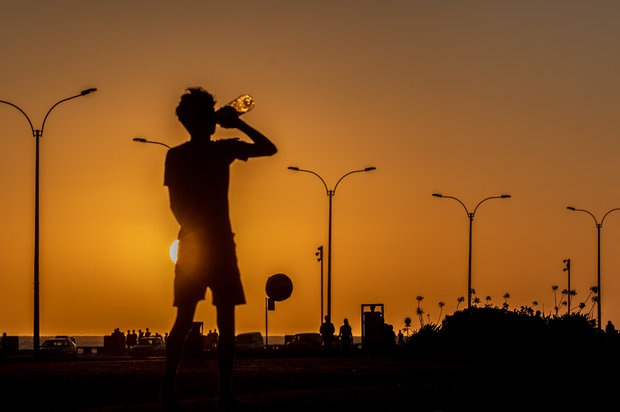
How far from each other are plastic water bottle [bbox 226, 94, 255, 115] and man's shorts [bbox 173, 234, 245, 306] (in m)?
1.13

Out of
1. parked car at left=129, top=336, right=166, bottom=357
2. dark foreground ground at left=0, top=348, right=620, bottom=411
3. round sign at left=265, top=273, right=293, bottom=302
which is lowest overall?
parked car at left=129, top=336, right=166, bottom=357

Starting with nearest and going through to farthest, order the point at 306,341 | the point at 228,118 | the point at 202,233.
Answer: the point at 202,233, the point at 228,118, the point at 306,341

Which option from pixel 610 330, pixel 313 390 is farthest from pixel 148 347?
pixel 313 390

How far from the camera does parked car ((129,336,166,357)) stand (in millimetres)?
65875

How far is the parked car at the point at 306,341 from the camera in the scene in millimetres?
67625

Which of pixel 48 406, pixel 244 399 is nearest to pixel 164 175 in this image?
pixel 244 399

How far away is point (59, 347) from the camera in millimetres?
66188

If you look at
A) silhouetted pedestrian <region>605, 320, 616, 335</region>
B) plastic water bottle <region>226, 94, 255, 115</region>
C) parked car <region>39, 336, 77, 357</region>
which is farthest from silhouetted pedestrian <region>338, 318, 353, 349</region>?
plastic water bottle <region>226, 94, 255, 115</region>

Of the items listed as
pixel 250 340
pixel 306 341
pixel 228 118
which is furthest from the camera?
pixel 250 340

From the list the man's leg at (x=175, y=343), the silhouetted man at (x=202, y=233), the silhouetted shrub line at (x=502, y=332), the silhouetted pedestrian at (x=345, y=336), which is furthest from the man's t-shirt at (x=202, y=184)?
the silhouetted pedestrian at (x=345, y=336)

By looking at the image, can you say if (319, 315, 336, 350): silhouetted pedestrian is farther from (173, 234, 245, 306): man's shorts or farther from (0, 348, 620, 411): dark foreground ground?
(173, 234, 245, 306): man's shorts

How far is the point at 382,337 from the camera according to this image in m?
43.3

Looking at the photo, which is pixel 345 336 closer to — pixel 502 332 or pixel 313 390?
pixel 502 332

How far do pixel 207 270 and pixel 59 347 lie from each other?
59423 mm
